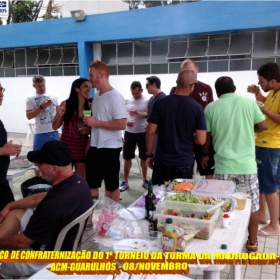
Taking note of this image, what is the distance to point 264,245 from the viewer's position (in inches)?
125

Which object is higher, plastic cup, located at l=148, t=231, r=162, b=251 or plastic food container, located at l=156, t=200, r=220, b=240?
plastic food container, located at l=156, t=200, r=220, b=240

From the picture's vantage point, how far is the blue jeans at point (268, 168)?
3137 millimetres

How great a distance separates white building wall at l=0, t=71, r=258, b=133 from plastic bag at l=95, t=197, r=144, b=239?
6.28 metres

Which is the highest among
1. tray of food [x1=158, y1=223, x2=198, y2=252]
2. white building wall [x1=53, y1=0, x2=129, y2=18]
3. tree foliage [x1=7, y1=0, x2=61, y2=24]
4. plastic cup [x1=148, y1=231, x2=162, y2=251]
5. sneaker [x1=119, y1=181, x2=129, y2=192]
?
tree foliage [x1=7, y1=0, x2=61, y2=24]

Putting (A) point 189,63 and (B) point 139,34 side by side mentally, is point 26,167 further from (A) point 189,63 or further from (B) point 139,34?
(B) point 139,34

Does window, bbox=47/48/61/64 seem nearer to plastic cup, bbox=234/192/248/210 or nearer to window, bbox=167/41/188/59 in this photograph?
window, bbox=167/41/188/59

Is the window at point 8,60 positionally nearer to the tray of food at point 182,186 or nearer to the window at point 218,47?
the window at point 218,47

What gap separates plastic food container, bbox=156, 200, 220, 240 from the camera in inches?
69.1

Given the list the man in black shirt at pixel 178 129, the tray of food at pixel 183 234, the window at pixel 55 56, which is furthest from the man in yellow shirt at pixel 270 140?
the window at pixel 55 56

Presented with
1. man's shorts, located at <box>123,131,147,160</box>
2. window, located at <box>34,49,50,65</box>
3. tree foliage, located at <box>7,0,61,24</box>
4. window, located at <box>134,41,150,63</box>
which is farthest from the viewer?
tree foliage, located at <box>7,0,61,24</box>

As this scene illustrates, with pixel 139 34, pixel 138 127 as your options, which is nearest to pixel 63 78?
pixel 139 34

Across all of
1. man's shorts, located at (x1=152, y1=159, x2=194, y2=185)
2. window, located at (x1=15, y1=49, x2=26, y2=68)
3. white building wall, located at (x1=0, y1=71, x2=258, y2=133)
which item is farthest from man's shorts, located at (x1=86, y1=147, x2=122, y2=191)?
window, located at (x1=15, y1=49, x2=26, y2=68)

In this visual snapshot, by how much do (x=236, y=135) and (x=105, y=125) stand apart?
1.29 meters

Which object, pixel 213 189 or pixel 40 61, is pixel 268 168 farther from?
pixel 40 61
